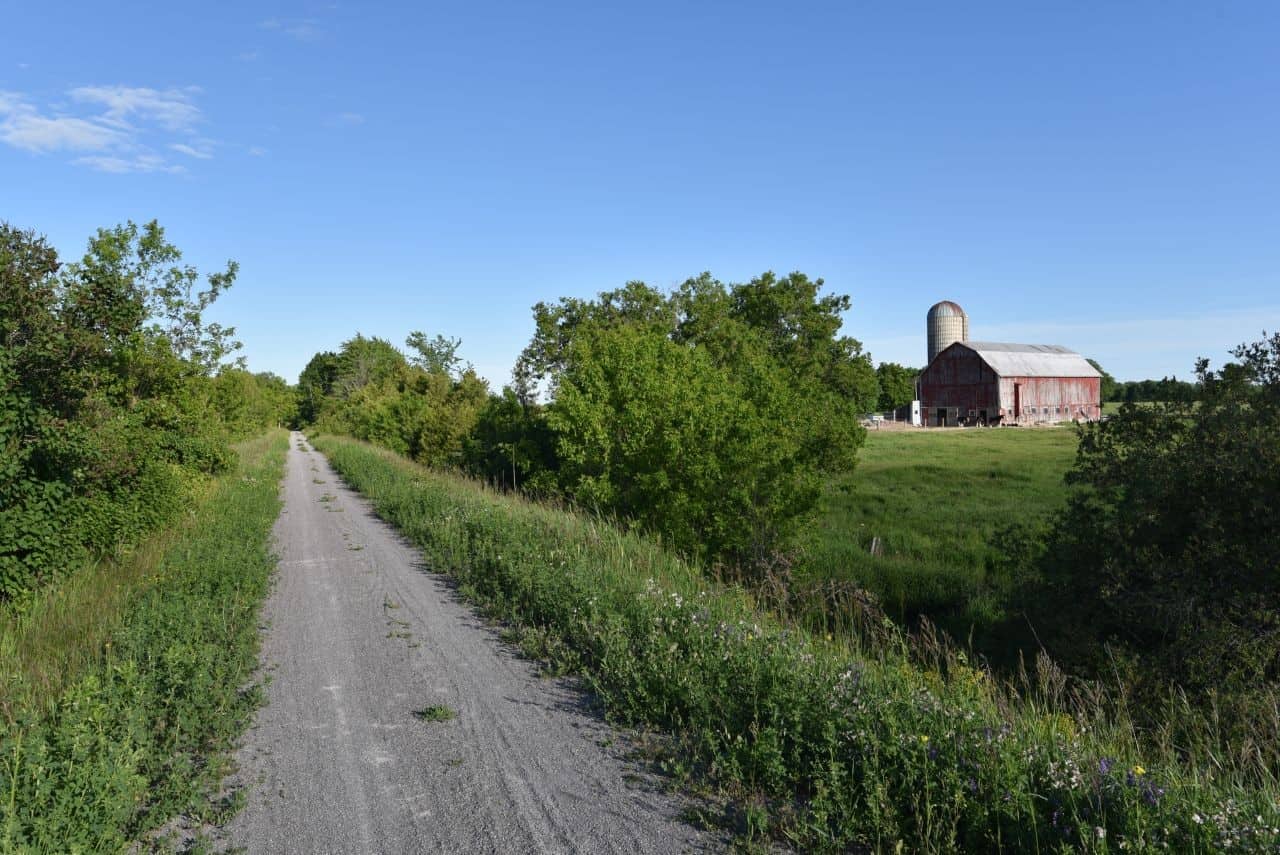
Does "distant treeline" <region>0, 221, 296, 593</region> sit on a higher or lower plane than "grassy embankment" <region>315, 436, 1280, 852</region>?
higher

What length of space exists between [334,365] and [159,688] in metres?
125

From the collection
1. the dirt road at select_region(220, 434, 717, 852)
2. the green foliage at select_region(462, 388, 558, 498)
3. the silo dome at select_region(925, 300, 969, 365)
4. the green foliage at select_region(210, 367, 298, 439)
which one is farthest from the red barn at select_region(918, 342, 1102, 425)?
the dirt road at select_region(220, 434, 717, 852)

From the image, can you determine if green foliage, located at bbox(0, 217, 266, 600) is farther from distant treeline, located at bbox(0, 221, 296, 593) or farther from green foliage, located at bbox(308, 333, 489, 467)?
green foliage, located at bbox(308, 333, 489, 467)

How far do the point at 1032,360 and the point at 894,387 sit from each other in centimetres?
1764

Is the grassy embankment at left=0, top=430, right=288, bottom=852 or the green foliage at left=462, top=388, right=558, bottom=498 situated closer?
the grassy embankment at left=0, top=430, right=288, bottom=852

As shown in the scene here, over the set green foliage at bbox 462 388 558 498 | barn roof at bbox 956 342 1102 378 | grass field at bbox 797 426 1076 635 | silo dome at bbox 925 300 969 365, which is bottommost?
grass field at bbox 797 426 1076 635

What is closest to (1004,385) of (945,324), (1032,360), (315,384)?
(1032,360)

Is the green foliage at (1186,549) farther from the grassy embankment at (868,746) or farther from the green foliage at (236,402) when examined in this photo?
the green foliage at (236,402)

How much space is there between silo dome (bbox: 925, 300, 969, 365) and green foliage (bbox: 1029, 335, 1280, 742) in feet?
265

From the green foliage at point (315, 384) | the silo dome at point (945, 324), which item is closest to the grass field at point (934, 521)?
the silo dome at point (945, 324)

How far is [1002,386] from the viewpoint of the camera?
67.6 m

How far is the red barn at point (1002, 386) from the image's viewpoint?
6844 centimetres

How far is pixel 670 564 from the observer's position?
1116 centimetres

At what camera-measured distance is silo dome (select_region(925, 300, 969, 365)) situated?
8625 centimetres
